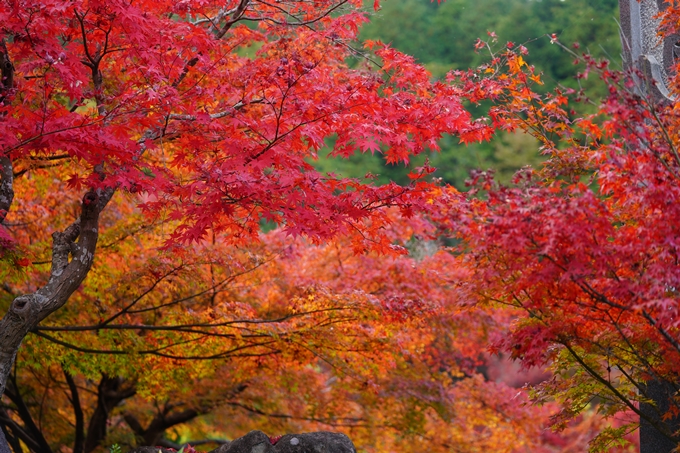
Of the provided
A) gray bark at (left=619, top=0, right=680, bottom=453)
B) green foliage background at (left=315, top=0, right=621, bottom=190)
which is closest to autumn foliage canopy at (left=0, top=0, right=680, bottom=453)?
gray bark at (left=619, top=0, right=680, bottom=453)

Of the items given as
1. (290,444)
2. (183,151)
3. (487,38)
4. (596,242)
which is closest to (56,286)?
(183,151)

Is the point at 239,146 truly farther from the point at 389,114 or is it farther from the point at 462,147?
the point at 462,147

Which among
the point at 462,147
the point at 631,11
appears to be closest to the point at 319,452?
the point at 631,11

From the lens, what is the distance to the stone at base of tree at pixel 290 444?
20.3 feet

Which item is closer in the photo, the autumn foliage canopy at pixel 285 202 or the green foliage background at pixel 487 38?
the autumn foliage canopy at pixel 285 202

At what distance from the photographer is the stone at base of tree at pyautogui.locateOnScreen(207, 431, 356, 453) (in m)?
6.20

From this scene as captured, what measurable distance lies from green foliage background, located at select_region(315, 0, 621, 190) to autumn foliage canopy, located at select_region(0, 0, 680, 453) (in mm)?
20627

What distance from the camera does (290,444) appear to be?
20.7 ft

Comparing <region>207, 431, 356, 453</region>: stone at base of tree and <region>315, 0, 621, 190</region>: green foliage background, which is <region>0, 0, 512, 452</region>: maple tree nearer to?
<region>207, 431, 356, 453</region>: stone at base of tree

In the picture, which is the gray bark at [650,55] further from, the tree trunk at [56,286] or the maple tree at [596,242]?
the tree trunk at [56,286]

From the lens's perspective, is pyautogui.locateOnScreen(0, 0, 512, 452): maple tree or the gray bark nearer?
pyautogui.locateOnScreen(0, 0, 512, 452): maple tree

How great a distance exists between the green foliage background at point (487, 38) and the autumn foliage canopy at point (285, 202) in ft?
67.7

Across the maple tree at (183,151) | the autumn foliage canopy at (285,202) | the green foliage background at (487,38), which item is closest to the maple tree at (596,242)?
the autumn foliage canopy at (285,202)

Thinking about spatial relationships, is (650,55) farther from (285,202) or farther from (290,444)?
(290,444)
